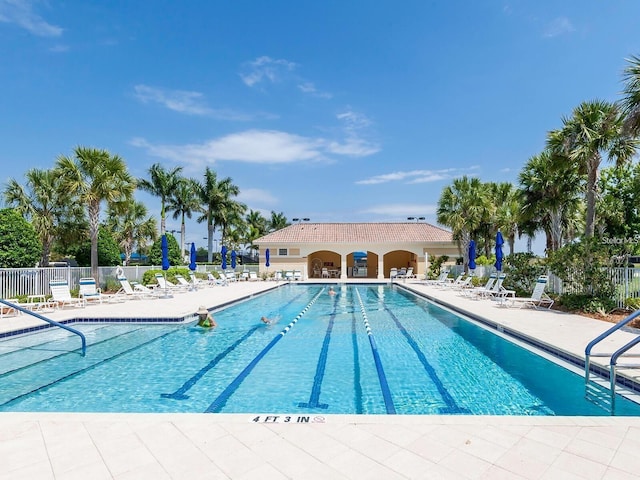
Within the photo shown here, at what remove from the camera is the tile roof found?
32094 millimetres

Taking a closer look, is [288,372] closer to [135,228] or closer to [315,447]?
[315,447]

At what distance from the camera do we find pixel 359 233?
34.1 meters

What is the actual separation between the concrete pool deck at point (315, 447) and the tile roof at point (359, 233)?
2823 cm

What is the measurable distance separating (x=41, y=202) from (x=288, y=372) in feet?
76.2

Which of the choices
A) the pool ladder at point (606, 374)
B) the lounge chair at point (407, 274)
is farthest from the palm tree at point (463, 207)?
the pool ladder at point (606, 374)

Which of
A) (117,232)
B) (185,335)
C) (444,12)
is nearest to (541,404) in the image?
(185,335)

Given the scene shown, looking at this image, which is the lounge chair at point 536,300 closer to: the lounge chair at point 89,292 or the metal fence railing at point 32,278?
the lounge chair at point 89,292

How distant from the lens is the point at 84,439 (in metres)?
3.43

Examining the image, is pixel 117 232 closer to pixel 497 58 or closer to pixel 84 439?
pixel 497 58

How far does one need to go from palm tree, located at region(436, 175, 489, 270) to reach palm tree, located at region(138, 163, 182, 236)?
2521cm

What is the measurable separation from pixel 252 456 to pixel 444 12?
47.0 feet

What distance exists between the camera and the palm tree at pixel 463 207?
25.6 metres

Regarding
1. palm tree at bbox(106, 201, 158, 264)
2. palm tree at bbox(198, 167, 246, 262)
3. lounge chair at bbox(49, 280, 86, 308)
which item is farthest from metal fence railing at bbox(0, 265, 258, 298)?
palm tree at bbox(198, 167, 246, 262)

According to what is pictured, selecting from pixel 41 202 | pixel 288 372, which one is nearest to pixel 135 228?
pixel 41 202
